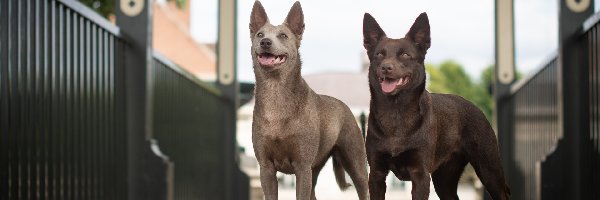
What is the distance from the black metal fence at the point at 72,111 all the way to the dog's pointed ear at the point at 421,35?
7.15 ft

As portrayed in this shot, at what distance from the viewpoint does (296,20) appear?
61.9 inches

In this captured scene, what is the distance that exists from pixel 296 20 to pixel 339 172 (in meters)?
0.38

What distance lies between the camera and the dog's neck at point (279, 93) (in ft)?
5.04

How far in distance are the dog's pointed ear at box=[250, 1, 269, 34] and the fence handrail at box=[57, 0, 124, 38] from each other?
277 cm

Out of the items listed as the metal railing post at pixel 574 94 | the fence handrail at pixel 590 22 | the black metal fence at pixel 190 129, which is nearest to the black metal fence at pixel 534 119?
the metal railing post at pixel 574 94

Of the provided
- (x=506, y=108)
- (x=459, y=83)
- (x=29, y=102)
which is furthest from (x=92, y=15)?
(x=506, y=108)

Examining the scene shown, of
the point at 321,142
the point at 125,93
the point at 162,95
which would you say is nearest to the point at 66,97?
the point at 125,93

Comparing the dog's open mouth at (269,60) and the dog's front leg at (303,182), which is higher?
the dog's open mouth at (269,60)

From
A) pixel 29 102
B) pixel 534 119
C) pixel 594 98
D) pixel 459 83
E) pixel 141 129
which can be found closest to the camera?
pixel 29 102

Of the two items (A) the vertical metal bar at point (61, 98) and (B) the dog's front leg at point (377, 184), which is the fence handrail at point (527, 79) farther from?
(B) the dog's front leg at point (377, 184)

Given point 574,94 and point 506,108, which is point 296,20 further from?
point 506,108

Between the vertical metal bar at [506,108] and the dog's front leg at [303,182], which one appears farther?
the vertical metal bar at [506,108]

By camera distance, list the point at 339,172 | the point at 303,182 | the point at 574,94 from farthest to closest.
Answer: the point at 574,94 → the point at 339,172 → the point at 303,182

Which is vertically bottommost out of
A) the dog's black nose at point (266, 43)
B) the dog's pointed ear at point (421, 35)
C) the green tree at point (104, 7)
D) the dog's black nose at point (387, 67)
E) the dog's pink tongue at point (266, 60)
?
the dog's black nose at point (387, 67)
